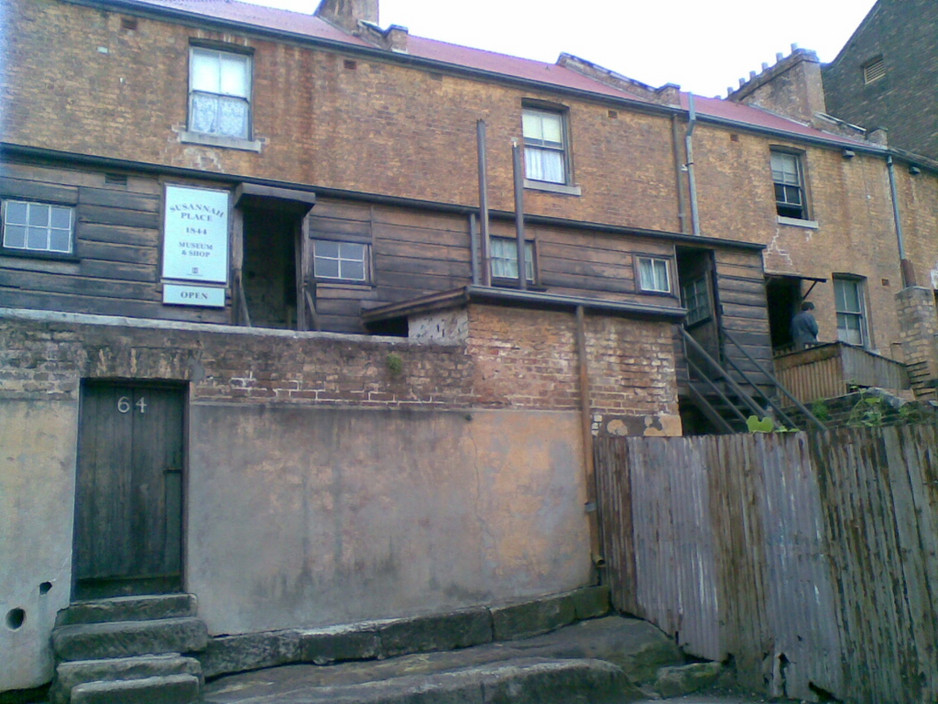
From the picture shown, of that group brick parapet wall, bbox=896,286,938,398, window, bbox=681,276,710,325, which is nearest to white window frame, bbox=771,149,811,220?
brick parapet wall, bbox=896,286,938,398

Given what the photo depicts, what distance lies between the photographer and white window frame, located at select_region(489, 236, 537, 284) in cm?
1484

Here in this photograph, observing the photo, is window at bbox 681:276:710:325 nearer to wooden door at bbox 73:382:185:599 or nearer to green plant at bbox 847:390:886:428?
green plant at bbox 847:390:886:428

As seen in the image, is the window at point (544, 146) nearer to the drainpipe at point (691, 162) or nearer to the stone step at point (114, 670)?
the drainpipe at point (691, 162)

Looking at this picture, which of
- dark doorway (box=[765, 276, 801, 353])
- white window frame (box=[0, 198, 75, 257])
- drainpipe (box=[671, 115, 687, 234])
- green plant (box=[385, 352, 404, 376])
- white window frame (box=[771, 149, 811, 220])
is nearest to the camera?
green plant (box=[385, 352, 404, 376])

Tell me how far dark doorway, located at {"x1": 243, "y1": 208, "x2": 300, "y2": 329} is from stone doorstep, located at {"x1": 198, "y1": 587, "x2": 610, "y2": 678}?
7138 millimetres

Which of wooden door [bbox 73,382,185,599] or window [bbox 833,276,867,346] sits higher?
window [bbox 833,276,867,346]

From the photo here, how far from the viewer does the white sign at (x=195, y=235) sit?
12.6 metres

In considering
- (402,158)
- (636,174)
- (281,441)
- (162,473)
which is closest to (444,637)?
(281,441)

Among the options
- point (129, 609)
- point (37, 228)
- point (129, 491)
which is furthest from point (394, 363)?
point (37, 228)

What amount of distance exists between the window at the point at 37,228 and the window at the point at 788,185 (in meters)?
14.3

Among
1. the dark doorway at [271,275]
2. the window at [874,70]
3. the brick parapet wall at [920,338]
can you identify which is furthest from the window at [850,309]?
the dark doorway at [271,275]

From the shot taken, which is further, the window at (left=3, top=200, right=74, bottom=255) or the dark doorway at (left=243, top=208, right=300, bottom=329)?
the dark doorway at (left=243, top=208, right=300, bottom=329)

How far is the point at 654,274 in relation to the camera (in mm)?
A: 15781

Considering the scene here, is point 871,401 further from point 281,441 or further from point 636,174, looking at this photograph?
point 281,441
